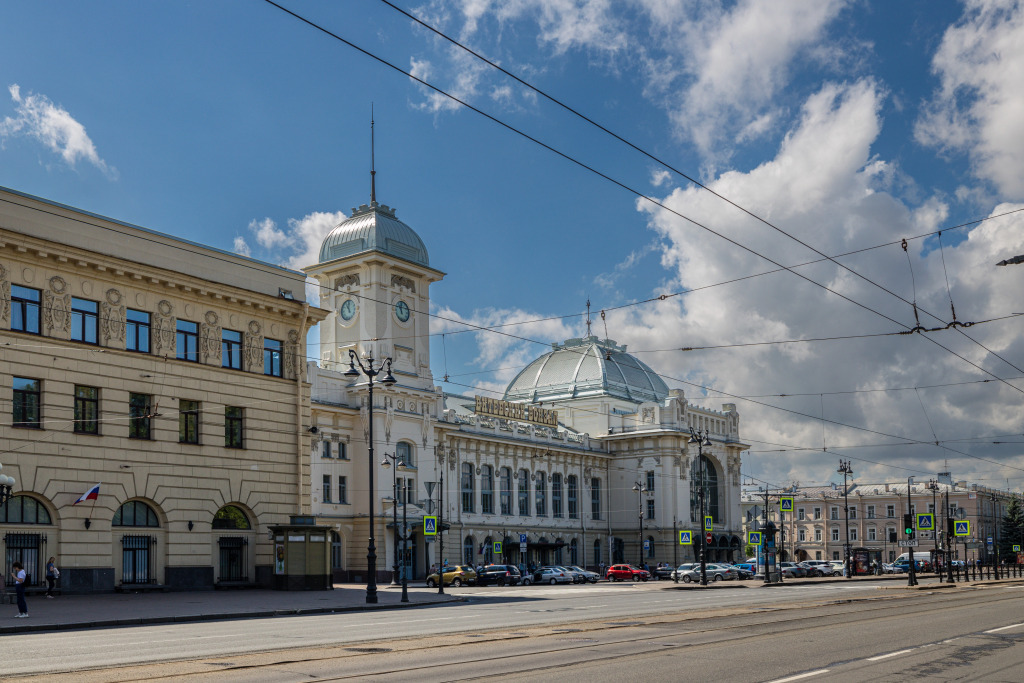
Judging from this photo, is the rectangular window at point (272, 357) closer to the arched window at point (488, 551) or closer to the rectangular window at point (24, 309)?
the rectangular window at point (24, 309)

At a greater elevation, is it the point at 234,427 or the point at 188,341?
the point at 188,341

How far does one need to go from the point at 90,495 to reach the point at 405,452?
3603 centimetres

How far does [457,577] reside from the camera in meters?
63.4

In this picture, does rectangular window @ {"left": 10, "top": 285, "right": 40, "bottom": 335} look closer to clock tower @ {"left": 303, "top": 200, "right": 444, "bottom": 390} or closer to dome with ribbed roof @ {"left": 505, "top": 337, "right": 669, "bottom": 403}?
clock tower @ {"left": 303, "top": 200, "right": 444, "bottom": 390}


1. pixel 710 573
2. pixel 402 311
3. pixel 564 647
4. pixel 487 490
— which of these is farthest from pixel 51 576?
pixel 487 490

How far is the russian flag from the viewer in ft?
120

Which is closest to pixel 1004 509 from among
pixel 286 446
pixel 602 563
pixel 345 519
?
pixel 602 563

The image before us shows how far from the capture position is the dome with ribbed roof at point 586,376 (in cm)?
10462

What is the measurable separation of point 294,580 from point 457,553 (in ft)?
119

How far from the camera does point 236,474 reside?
141ft

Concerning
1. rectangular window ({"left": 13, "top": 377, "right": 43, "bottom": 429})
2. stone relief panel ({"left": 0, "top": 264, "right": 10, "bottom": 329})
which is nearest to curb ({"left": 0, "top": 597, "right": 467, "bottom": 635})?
rectangular window ({"left": 13, "top": 377, "right": 43, "bottom": 429})

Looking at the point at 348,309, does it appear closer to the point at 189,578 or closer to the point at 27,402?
the point at 189,578

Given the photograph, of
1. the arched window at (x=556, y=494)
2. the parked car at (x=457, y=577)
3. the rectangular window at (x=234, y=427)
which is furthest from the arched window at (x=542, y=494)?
the rectangular window at (x=234, y=427)

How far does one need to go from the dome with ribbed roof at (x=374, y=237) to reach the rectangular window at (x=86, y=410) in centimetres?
3462
